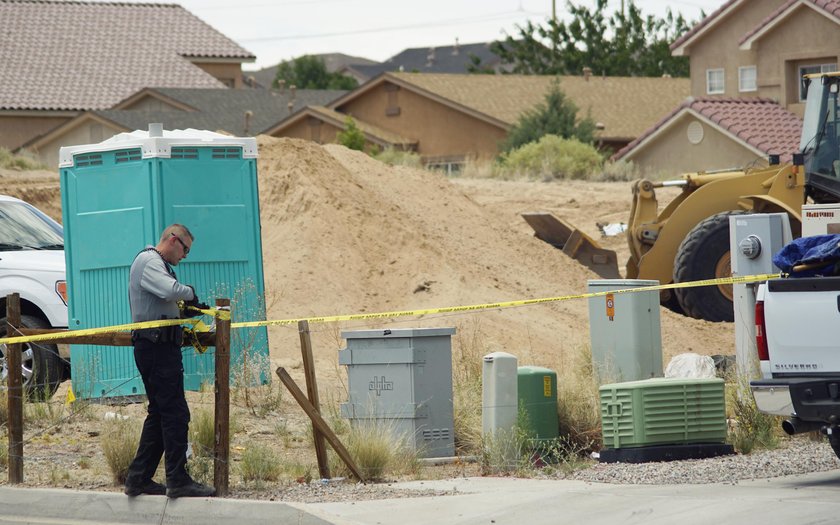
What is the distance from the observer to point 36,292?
13.4 m

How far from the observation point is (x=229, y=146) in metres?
12.8

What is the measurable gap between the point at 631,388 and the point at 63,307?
19.2 ft

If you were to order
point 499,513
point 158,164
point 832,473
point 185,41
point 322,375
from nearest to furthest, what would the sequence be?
point 499,513, point 832,473, point 158,164, point 322,375, point 185,41

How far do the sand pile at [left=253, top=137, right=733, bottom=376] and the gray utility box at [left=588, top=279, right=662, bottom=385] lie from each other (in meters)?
3.89

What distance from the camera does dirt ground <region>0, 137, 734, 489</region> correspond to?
58.6ft

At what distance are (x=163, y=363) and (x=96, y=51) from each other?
4608 cm

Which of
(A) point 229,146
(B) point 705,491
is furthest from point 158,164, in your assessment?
(B) point 705,491

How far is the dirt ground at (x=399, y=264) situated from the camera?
58.6 ft

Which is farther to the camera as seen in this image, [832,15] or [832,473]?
[832,15]

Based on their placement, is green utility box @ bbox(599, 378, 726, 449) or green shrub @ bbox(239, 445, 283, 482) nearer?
green shrub @ bbox(239, 445, 283, 482)

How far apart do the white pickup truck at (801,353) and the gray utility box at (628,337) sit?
343cm

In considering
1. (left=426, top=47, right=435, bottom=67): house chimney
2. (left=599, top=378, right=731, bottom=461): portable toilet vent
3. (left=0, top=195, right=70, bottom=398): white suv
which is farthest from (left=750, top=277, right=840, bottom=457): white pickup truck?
(left=426, top=47, right=435, bottom=67): house chimney

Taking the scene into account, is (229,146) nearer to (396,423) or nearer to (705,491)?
(396,423)

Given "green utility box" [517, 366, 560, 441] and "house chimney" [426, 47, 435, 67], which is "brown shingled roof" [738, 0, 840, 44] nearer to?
"green utility box" [517, 366, 560, 441]
